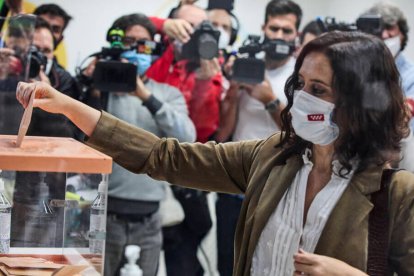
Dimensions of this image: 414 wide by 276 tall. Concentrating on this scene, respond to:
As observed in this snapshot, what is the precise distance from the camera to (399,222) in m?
1.47

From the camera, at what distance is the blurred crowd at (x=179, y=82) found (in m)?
2.51

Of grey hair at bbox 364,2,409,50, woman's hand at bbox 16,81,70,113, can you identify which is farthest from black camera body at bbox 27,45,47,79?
grey hair at bbox 364,2,409,50

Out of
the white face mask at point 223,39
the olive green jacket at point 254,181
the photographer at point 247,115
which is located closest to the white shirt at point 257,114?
the photographer at point 247,115

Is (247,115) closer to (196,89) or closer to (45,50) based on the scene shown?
(196,89)

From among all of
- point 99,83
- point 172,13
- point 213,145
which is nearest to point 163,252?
point 99,83

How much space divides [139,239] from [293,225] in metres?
1.13

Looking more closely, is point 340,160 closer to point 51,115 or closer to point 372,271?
point 372,271

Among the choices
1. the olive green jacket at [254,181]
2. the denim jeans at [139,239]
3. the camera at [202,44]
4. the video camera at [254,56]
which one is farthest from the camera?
the video camera at [254,56]

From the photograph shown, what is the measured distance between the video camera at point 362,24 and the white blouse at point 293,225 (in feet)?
4.87

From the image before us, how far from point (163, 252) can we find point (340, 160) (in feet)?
4.27

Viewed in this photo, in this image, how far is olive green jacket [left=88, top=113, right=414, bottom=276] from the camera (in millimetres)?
1477

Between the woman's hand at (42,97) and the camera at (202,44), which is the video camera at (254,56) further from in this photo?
the woman's hand at (42,97)

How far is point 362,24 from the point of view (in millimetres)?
3021

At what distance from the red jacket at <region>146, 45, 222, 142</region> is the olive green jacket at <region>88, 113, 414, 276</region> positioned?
989mm
